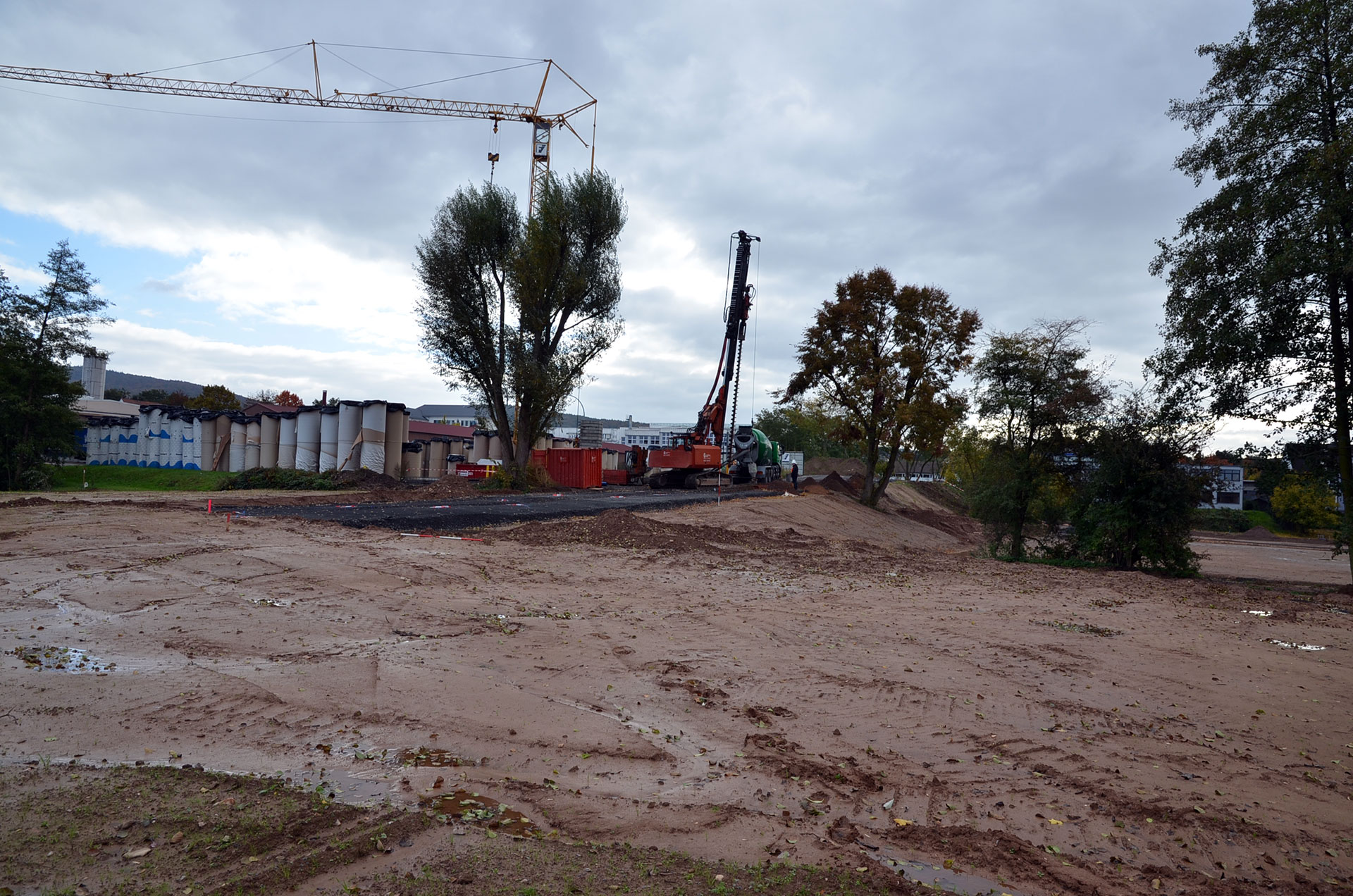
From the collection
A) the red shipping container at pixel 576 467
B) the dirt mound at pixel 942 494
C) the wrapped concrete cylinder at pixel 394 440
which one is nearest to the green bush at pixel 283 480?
the wrapped concrete cylinder at pixel 394 440

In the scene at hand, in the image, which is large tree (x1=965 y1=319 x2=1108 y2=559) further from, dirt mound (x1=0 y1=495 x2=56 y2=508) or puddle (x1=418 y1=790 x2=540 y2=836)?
dirt mound (x1=0 y1=495 x2=56 y2=508)

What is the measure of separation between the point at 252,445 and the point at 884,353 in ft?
99.7

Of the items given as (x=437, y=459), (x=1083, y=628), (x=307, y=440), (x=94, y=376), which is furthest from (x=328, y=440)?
(x=94, y=376)

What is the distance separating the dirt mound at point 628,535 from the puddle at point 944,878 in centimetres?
1165

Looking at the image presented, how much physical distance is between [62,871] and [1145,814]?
5.37 meters

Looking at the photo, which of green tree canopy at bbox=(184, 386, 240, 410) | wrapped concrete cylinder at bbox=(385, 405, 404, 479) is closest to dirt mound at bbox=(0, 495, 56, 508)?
wrapped concrete cylinder at bbox=(385, 405, 404, 479)

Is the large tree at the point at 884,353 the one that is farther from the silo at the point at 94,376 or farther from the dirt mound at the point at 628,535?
the silo at the point at 94,376

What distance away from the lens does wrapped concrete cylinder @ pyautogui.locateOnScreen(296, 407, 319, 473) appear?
113ft

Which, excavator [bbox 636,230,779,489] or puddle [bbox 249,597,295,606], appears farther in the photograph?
excavator [bbox 636,230,779,489]

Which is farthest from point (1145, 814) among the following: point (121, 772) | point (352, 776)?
point (121, 772)

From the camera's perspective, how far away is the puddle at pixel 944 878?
3.36 metres

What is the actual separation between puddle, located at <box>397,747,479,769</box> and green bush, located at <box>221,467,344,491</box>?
28.3 meters

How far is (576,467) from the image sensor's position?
3706cm

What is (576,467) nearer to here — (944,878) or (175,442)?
(175,442)
